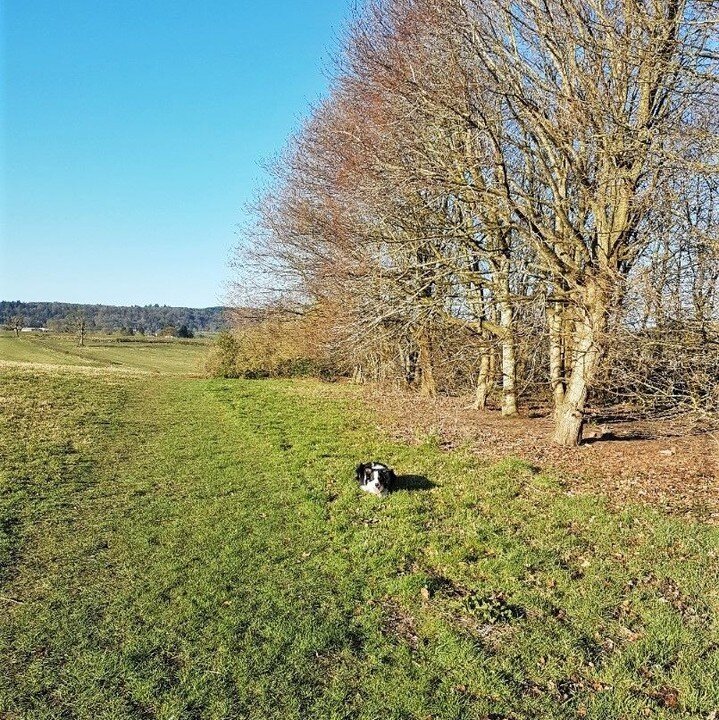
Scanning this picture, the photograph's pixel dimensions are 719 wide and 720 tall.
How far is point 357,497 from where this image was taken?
9.40 m

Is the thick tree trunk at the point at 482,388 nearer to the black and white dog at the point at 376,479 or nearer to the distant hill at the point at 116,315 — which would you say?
the black and white dog at the point at 376,479

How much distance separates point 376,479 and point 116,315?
128m

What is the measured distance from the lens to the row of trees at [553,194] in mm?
8594

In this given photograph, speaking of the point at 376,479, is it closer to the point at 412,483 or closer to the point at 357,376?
the point at 412,483

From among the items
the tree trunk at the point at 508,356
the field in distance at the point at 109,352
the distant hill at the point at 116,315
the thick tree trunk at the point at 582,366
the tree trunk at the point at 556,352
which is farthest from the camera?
the distant hill at the point at 116,315

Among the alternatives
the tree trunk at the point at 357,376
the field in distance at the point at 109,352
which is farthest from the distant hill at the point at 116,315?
the tree trunk at the point at 357,376

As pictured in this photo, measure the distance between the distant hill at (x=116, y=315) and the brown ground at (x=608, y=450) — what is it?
90.8 m

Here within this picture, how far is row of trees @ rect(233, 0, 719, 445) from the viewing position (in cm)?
859

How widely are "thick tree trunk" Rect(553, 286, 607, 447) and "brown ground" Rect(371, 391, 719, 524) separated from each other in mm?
435

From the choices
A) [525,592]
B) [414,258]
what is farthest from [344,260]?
[525,592]

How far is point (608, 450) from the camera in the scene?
479 inches

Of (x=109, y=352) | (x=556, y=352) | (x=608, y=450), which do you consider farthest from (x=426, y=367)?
(x=109, y=352)

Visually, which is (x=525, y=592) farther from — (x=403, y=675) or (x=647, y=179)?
(x=647, y=179)

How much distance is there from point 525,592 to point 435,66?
10860 millimetres
